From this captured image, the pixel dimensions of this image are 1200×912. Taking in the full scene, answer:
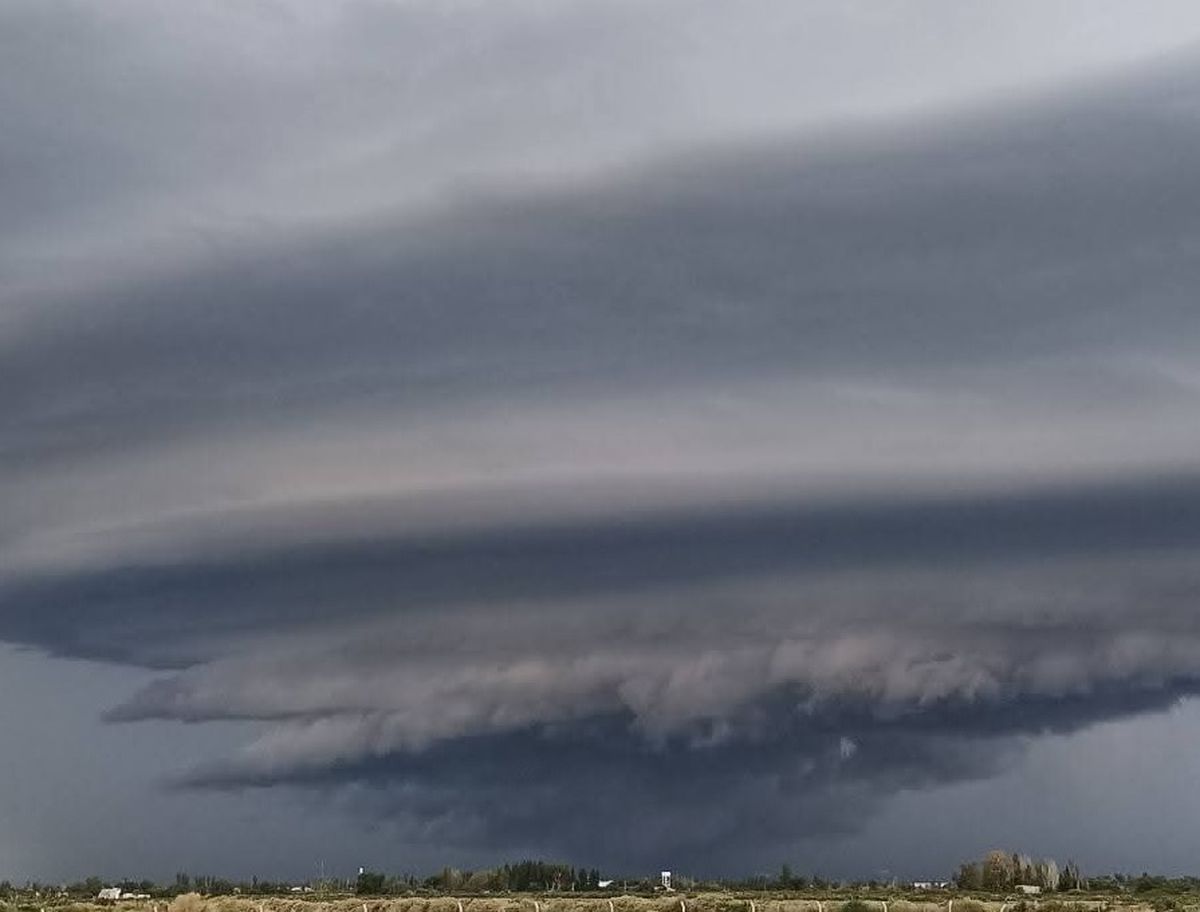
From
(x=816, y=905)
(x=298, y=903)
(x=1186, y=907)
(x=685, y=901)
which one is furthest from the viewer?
(x=298, y=903)

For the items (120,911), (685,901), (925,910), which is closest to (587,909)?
(685,901)

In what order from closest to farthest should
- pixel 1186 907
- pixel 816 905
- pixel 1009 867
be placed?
1. pixel 1186 907
2. pixel 816 905
3. pixel 1009 867

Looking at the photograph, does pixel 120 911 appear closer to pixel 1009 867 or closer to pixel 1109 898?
pixel 1109 898

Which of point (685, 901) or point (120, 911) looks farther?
point (685, 901)

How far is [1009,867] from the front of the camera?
18838 centimetres

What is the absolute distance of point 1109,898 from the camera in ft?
443

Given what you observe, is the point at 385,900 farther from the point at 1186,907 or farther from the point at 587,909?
the point at 1186,907

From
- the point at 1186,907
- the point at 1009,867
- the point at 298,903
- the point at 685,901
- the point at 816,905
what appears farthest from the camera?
the point at 1009,867

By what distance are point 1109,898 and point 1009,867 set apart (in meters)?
54.6

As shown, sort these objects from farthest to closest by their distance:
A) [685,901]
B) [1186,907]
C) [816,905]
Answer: [685,901] → [816,905] → [1186,907]

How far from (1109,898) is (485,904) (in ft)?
155

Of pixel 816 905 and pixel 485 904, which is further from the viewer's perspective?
pixel 485 904

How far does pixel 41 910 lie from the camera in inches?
5030

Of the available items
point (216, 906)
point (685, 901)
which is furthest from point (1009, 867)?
point (216, 906)
